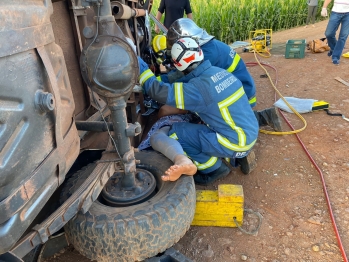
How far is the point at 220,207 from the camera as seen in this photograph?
2799 mm

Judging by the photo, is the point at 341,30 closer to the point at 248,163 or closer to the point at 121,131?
the point at 248,163

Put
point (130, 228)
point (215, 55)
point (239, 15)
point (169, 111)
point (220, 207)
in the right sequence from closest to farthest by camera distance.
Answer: point (130, 228)
point (220, 207)
point (169, 111)
point (215, 55)
point (239, 15)

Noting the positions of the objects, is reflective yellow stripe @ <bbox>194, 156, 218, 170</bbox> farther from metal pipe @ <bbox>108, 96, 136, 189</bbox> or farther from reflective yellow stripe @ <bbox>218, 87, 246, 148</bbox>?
metal pipe @ <bbox>108, 96, 136, 189</bbox>

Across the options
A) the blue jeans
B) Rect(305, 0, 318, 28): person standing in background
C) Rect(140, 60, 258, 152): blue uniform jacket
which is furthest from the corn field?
Rect(140, 60, 258, 152): blue uniform jacket

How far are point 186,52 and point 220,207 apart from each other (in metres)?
1.39

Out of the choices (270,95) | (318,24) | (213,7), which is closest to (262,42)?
(213,7)

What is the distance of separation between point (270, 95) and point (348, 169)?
2.64 m

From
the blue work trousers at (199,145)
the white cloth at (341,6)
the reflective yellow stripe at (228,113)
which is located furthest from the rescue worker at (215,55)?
the white cloth at (341,6)

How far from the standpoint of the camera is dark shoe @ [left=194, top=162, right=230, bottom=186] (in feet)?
11.4

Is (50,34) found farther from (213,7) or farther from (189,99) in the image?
(213,7)

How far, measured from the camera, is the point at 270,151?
4059 mm

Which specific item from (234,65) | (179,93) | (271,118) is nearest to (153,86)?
(179,93)

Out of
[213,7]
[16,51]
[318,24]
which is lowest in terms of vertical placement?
[318,24]

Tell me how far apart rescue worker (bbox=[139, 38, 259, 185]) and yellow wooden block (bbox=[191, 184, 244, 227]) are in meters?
0.51
